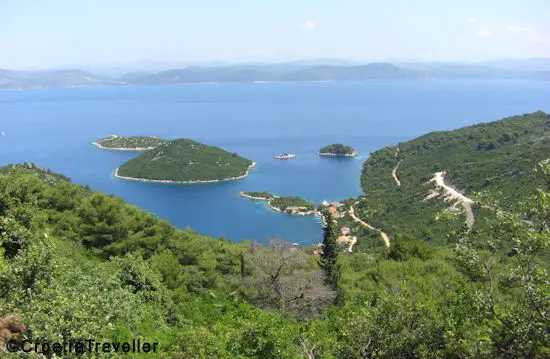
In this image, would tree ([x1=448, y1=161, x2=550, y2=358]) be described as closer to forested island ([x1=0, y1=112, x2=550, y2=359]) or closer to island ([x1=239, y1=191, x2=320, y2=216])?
forested island ([x1=0, y1=112, x2=550, y2=359])

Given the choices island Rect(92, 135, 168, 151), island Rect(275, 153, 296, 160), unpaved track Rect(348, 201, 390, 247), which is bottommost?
unpaved track Rect(348, 201, 390, 247)

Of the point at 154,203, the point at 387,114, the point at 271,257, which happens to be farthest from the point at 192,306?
the point at 387,114

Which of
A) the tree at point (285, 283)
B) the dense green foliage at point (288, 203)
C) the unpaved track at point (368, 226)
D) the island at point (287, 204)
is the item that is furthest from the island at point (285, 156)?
the tree at point (285, 283)

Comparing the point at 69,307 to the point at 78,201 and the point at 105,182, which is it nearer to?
the point at 78,201

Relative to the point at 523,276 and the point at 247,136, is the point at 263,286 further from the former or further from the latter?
the point at 247,136

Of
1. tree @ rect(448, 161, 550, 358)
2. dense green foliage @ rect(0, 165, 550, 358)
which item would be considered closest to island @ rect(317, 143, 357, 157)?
dense green foliage @ rect(0, 165, 550, 358)

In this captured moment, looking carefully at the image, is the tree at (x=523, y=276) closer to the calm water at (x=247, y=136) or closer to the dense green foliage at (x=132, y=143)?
the calm water at (x=247, y=136)
